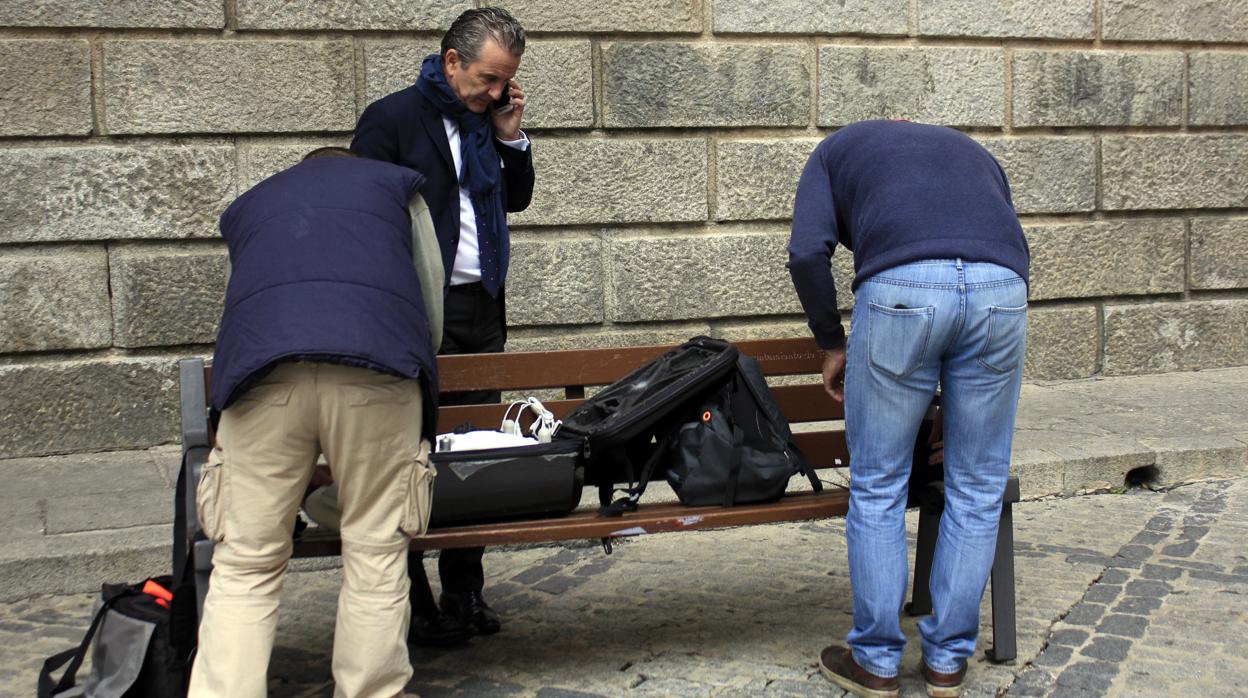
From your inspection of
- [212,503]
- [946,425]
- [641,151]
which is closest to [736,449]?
[946,425]

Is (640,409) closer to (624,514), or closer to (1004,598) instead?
(624,514)

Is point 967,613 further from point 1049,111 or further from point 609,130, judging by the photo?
point 1049,111

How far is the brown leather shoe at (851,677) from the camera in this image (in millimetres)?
3416

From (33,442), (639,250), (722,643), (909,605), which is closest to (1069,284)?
(639,250)

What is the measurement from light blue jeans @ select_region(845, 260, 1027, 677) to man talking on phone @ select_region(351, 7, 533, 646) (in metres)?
1.25

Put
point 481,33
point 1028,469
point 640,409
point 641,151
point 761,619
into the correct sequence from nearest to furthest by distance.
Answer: point 640,409 → point 481,33 → point 761,619 → point 1028,469 → point 641,151

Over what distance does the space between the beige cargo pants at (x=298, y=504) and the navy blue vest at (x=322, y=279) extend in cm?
11

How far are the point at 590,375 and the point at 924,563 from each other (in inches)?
47.1

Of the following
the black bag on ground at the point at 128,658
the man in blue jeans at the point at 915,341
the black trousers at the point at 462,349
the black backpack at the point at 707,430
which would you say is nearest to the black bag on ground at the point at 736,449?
the black backpack at the point at 707,430

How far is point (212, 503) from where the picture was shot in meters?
2.98

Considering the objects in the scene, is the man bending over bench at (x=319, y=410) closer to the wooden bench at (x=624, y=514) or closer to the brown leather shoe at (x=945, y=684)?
the wooden bench at (x=624, y=514)

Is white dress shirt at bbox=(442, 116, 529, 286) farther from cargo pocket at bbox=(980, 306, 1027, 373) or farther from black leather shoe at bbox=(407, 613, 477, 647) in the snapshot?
cargo pocket at bbox=(980, 306, 1027, 373)

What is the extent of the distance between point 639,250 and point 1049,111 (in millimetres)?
2526

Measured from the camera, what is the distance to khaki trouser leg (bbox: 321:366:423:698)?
2.98 metres
